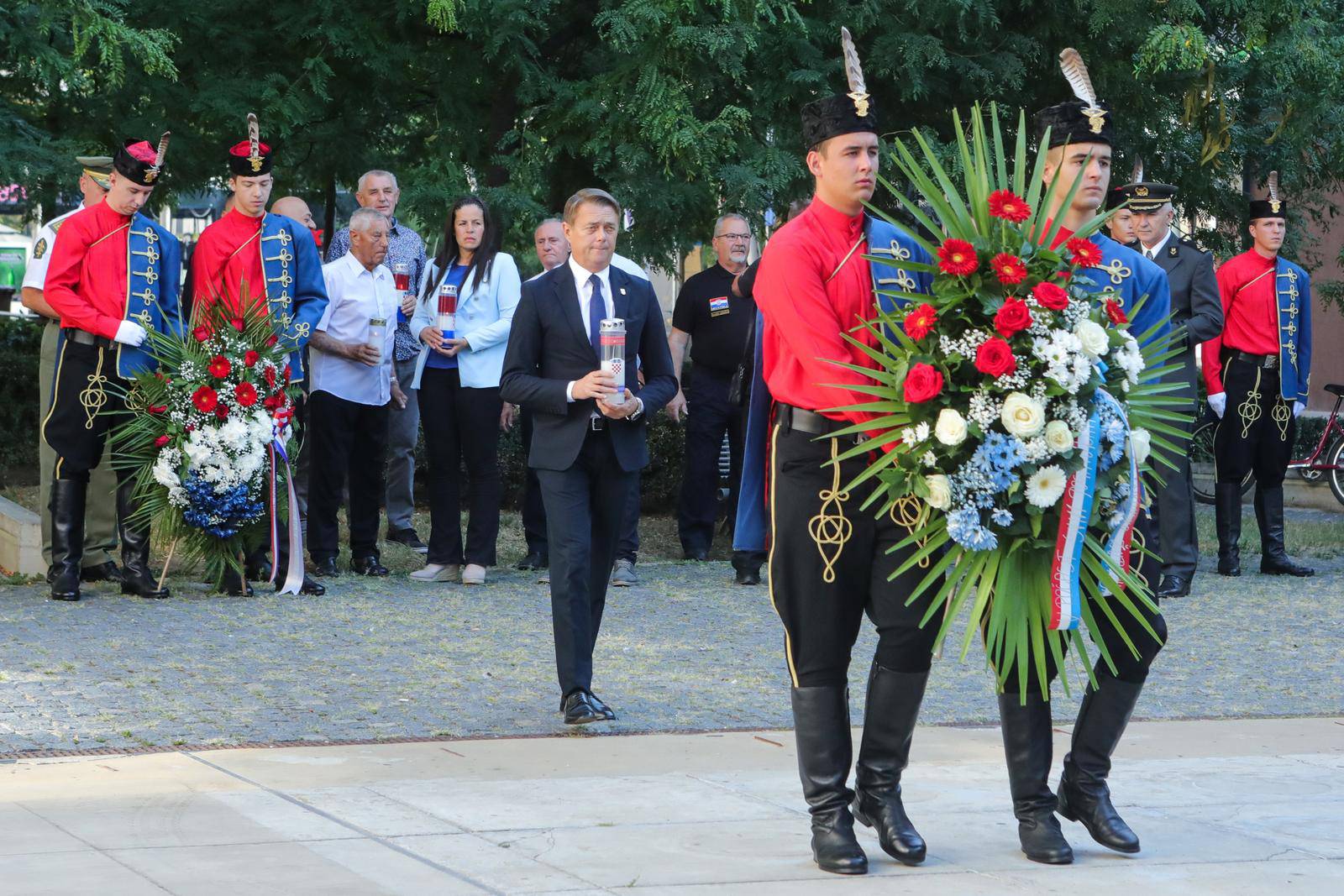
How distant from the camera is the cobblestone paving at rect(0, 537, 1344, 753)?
22.4 ft

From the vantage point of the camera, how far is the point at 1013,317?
4.65 m

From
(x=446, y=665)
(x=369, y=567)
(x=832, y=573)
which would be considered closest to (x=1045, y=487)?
(x=832, y=573)


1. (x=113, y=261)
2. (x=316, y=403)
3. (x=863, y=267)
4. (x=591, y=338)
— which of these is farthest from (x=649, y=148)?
(x=863, y=267)

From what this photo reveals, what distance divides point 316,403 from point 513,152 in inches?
135

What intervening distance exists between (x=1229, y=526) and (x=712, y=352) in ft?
11.5

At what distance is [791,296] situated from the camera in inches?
195

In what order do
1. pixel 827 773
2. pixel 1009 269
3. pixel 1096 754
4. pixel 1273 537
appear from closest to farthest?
pixel 1009 269, pixel 827 773, pixel 1096 754, pixel 1273 537

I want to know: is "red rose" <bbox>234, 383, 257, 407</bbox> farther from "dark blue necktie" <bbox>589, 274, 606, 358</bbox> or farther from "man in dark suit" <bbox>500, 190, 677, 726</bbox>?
"dark blue necktie" <bbox>589, 274, 606, 358</bbox>

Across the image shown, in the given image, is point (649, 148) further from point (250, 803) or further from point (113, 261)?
point (250, 803)

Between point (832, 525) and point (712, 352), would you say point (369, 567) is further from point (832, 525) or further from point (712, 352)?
point (832, 525)

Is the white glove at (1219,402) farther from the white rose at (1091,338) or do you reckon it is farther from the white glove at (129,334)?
the white rose at (1091,338)

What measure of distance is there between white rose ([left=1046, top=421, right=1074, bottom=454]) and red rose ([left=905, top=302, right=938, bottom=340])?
393 millimetres

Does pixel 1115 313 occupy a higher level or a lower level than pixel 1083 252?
lower

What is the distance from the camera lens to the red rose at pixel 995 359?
464cm
